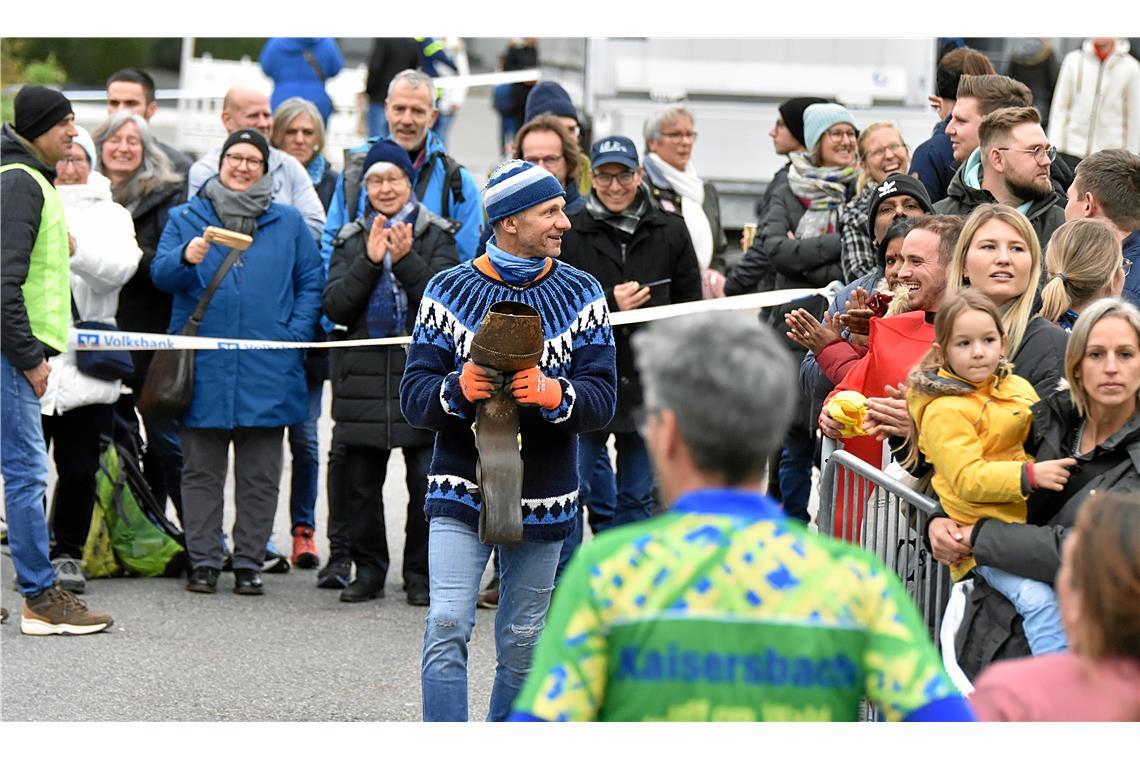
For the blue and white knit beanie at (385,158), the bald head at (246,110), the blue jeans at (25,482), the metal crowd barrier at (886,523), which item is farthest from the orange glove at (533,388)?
the bald head at (246,110)

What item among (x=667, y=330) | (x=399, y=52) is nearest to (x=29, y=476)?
(x=667, y=330)

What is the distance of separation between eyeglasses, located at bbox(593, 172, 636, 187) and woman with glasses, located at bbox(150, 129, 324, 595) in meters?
1.47

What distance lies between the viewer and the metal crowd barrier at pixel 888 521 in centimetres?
507

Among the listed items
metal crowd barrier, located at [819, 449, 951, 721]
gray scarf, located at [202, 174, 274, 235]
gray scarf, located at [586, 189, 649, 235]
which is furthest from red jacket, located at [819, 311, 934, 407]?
→ gray scarf, located at [202, 174, 274, 235]

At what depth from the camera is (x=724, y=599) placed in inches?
107

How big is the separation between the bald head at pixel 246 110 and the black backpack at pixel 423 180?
1.55 meters

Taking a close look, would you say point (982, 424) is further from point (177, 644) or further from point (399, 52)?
point (399, 52)

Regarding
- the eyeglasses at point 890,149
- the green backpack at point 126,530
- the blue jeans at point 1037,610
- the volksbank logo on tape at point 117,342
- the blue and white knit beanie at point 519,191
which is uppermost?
the eyeglasses at point 890,149

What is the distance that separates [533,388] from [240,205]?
367 centimetres

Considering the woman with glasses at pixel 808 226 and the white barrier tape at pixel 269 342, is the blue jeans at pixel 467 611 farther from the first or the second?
the woman with glasses at pixel 808 226

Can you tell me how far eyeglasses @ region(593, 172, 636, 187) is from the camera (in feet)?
26.9

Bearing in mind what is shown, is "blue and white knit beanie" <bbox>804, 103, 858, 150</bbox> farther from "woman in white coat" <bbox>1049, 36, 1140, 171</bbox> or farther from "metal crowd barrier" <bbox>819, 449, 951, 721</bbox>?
"woman in white coat" <bbox>1049, 36, 1140, 171</bbox>
